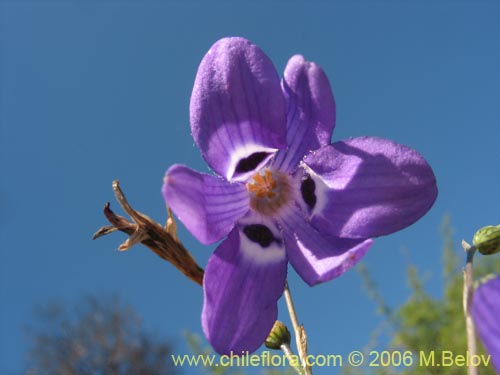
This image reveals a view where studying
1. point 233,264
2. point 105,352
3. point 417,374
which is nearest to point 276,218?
point 233,264

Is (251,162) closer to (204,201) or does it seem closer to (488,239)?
(204,201)

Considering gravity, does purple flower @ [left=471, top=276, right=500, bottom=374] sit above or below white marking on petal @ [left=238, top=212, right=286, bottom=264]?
below

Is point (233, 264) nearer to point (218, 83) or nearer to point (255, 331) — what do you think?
point (255, 331)

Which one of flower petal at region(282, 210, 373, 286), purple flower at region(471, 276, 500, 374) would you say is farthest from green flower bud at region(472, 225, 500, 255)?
purple flower at region(471, 276, 500, 374)

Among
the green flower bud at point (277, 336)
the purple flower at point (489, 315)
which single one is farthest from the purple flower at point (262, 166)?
the purple flower at point (489, 315)

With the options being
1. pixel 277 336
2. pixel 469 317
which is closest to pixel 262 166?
pixel 277 336

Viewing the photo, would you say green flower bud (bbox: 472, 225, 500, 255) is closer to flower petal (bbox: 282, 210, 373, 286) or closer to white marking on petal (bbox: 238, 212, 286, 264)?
flower petal (bbox: 282, 210, 373, 286)
